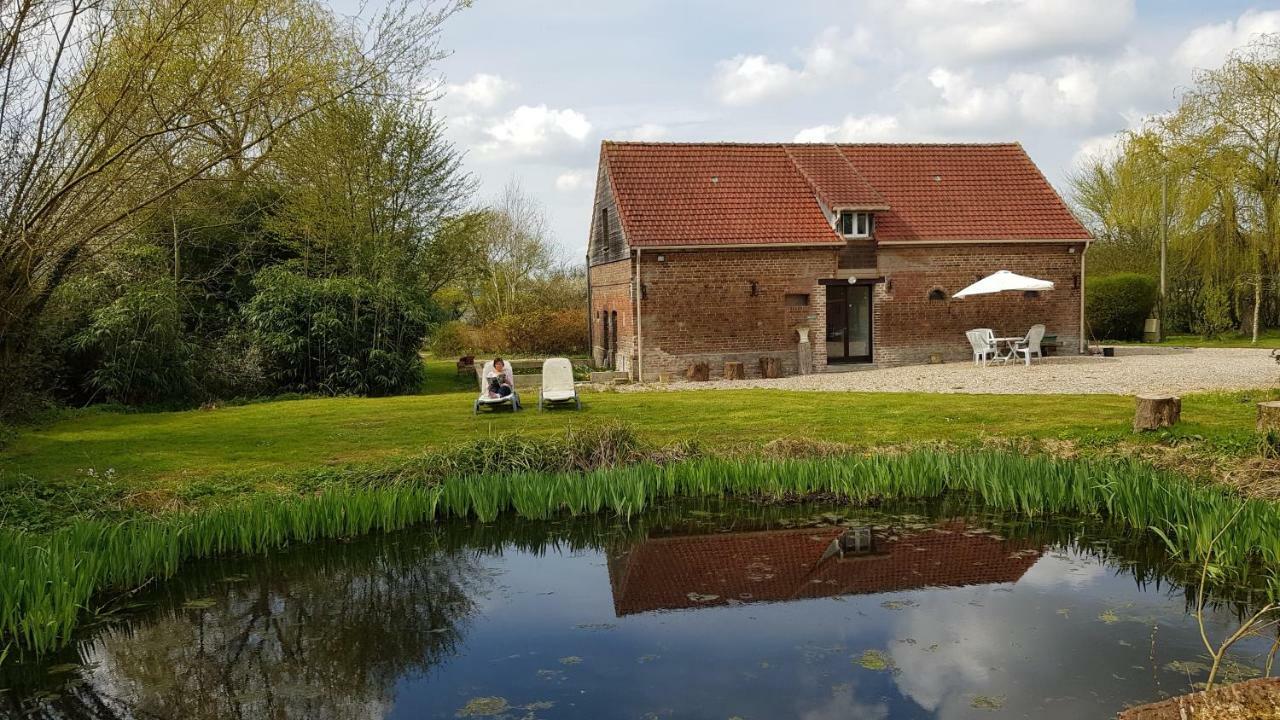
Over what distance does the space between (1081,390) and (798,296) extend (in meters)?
7.04

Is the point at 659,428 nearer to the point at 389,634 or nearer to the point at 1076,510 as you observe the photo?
the point at 1076,510

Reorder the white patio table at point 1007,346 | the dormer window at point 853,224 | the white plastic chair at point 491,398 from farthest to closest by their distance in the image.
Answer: the dormer window at point 853,224
the white patio table at point 1007,346
the white plastic chair at point 491,398

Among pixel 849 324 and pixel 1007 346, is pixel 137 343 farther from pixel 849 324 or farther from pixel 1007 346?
pixel 1007 346

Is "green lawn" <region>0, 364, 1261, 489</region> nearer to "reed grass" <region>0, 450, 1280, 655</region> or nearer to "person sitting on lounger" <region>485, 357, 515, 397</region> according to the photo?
"person sitting on lounger" <region>485, 357, 515, 397</region>

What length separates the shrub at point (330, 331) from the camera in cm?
1742

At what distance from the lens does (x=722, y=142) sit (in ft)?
74.7

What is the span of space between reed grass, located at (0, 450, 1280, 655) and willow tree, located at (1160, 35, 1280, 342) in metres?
21.9

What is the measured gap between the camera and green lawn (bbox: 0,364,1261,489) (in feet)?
32.8

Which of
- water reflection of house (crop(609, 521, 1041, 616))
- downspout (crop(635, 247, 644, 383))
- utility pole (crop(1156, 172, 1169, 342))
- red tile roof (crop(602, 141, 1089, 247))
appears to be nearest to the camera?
water reflection of house (crop(609, 521, 1041, 616))

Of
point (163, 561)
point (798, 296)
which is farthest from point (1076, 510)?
point (798, 296)

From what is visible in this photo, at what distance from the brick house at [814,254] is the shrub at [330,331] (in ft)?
16.2

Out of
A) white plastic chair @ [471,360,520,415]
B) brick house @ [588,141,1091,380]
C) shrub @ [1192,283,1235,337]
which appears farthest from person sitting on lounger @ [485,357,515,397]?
shrub @ [1192,283,1235,337]

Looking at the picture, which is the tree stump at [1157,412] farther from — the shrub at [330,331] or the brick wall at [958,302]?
the shrub at [330,331]

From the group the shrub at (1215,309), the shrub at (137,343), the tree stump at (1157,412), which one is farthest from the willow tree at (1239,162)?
the shrub at (137,343)
